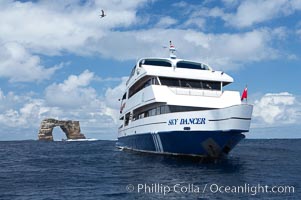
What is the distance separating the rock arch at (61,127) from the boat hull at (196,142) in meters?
134

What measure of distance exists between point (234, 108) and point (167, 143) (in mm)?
6996

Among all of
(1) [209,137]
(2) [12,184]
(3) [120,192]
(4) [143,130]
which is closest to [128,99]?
(4) [143,130]

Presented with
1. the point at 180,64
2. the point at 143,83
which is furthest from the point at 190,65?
the point at 143,83

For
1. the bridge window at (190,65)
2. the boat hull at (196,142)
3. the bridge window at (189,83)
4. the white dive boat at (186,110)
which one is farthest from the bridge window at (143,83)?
the boat hull at (196,142)

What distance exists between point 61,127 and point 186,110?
140m

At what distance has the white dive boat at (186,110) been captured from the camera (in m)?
24.4

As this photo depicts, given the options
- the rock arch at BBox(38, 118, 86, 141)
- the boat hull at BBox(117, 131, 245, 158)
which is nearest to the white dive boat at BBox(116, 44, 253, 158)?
the boat hull at BBox(117, 131, 245, 158)

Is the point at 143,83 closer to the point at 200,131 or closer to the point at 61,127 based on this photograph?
the point at 200,131

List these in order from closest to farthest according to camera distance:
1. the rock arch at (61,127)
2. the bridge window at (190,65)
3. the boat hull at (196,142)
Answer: the boat hull at (196,142)
the bridge window at (190,65)
the rock arch at (61,127)

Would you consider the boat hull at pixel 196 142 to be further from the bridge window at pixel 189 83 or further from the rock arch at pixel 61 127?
the rock arch at pixel 61 127

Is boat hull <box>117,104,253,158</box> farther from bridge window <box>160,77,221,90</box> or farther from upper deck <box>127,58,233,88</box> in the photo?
upper deck <box>127,58,233,88</box>

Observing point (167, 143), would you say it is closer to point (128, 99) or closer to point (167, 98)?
point (167, 98)

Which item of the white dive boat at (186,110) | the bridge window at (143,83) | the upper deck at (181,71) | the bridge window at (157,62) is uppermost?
the bridge window at (157,62)

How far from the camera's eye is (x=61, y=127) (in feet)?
529
